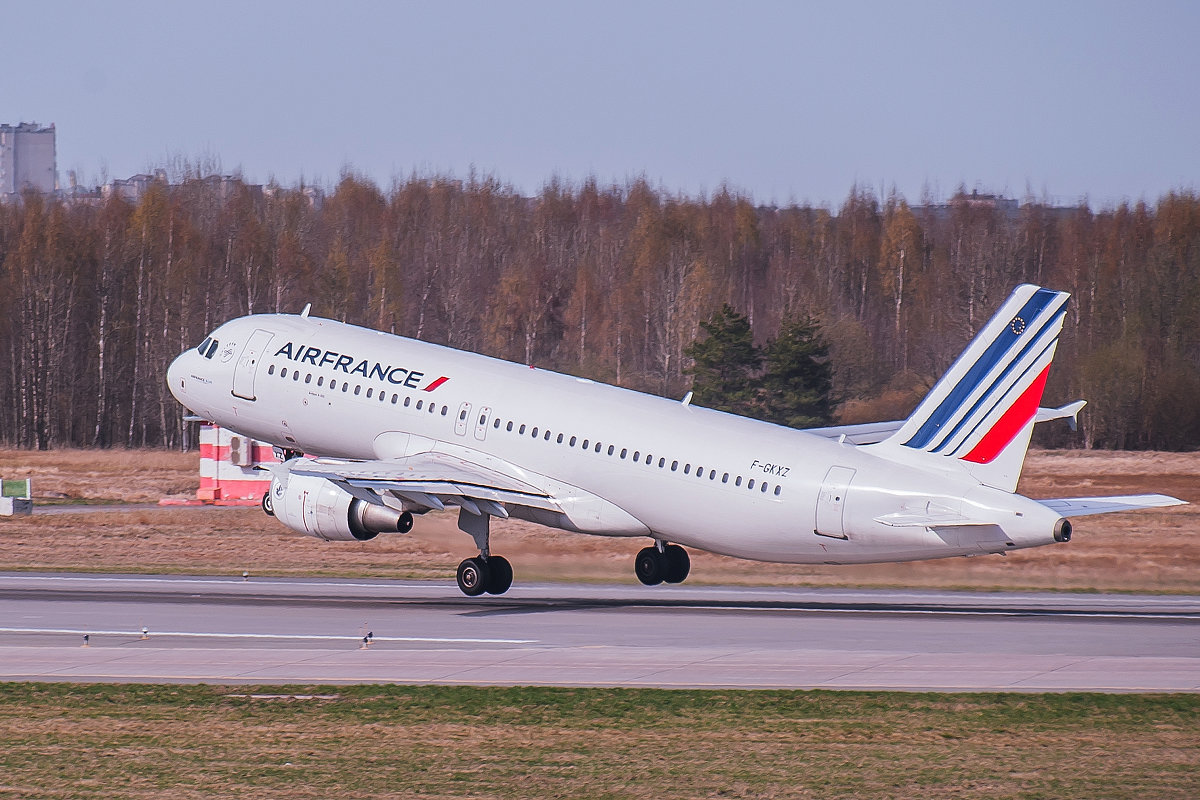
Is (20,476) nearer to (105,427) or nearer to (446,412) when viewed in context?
(105,427)

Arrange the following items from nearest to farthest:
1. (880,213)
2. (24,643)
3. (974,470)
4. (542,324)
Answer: (24,643), (974,470), (542,324), (880,213)

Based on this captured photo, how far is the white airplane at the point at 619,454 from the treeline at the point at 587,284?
47536 millimetres

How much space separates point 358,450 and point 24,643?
12.4 metres

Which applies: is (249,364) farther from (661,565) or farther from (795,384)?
(795,384)

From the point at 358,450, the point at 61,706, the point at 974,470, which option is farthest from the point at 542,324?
the point at 61,706

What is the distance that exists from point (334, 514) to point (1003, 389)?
15.4 m

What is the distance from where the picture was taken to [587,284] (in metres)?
132

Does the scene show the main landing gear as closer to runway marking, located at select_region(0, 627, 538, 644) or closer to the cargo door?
the cargo door

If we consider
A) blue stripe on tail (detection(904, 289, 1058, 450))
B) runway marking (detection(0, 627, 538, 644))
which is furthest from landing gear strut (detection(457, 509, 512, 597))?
blue stripe on tail (detection(904, 289, 1058, 450))

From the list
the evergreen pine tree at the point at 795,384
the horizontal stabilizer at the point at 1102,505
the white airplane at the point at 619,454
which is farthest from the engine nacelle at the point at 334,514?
the evergreen pine tree at the point at 795,384

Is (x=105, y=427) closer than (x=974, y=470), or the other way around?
(x=974, y=470)

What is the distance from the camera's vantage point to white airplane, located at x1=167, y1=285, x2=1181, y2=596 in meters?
31.9

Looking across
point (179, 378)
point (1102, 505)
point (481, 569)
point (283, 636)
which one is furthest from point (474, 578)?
point (1102, 505)

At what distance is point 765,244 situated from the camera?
154000 millimetres
